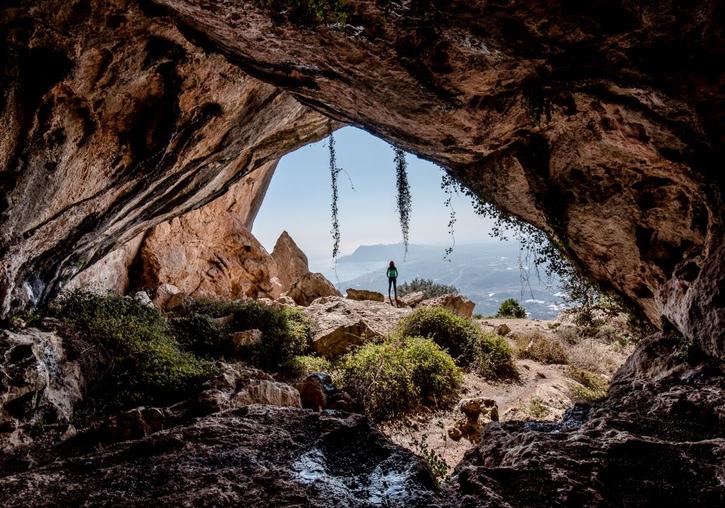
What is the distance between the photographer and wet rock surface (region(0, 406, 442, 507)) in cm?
236

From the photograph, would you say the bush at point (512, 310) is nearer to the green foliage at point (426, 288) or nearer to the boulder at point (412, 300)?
the boulder at point (412, 300)

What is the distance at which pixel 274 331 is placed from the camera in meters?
11.3

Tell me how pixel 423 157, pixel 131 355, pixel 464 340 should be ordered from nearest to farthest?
pixel 131 355 → pixel 423 157 → pixel 464 340

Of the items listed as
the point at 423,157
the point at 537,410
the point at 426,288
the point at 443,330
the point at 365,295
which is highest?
the point at 423,157

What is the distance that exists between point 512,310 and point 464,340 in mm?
12845

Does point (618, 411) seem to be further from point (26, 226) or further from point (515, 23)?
point (26, 226)

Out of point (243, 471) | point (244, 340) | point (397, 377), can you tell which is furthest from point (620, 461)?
point (244, 340)

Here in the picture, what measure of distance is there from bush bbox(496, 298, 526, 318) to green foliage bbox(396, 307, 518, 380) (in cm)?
1156

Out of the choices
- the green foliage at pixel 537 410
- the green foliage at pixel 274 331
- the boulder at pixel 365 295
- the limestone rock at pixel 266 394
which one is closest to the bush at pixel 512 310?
the boulder at pixel 365 295

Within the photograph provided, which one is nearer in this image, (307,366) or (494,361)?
(307,366)

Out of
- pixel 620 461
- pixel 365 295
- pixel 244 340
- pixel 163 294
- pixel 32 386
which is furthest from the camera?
pixel 365 295

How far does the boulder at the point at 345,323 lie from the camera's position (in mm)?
11703

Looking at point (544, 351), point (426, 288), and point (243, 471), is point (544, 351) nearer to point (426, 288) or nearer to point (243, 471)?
point (243, 471)

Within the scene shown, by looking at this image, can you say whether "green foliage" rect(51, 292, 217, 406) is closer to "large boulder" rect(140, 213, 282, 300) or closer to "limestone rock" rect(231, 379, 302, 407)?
"limestone rock" rect(231, 379, 302, 407)
